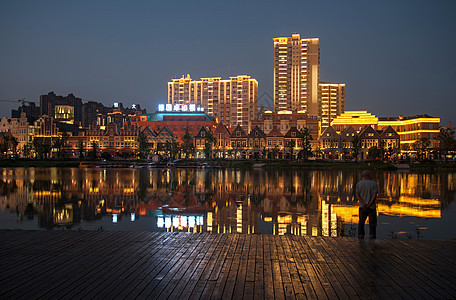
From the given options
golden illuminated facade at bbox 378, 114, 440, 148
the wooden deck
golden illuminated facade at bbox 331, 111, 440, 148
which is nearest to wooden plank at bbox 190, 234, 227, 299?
the wooden deck

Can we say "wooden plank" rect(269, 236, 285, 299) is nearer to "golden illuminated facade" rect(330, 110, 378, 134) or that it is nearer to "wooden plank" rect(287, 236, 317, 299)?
"wooden plank" rect(287, 236, 317, 299)

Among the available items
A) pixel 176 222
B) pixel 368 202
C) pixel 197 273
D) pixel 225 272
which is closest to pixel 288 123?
pixel 176 222

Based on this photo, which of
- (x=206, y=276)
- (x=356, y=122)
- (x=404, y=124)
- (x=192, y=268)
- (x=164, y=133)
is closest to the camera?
(x=206, y=276)

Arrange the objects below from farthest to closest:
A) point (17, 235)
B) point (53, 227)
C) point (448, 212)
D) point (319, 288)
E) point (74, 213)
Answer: point (448, 212)
point (74, 213)
point (53, 227)
point (17, 235)
point (319, 288)

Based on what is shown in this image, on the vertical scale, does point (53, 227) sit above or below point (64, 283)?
below

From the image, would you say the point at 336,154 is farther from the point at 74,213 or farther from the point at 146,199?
the point at 74,213

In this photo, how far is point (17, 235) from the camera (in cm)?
1338

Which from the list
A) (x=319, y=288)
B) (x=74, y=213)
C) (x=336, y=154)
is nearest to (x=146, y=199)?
(x=74, y=213)

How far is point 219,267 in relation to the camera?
31.7 ft

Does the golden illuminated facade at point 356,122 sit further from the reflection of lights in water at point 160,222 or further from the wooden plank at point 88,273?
the wooden plank at point 88,273

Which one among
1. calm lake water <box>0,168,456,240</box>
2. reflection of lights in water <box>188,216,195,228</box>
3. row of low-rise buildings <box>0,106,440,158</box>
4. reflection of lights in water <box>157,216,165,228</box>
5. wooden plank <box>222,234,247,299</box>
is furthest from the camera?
row of low-rise buildings <box>0,106,440,158</box>

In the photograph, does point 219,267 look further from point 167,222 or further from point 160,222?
point 160,222

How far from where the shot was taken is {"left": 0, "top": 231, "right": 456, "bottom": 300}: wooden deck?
803cm

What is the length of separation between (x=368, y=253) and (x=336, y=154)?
114032 mm
